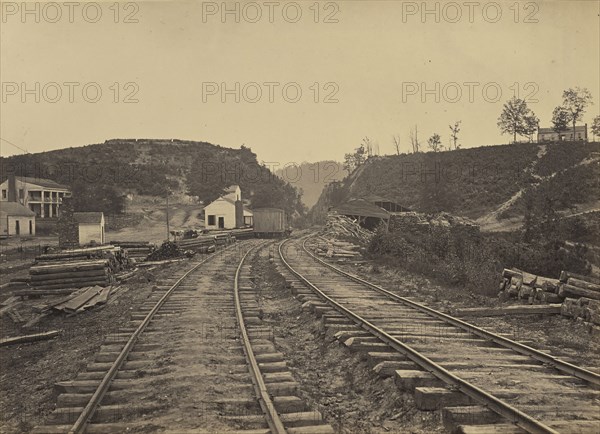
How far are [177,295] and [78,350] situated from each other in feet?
14.8

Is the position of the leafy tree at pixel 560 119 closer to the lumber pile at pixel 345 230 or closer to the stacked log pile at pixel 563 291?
the lumber pile at pixel 345 230

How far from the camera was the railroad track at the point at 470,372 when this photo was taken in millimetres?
4938

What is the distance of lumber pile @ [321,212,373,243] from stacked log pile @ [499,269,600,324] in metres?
24.6

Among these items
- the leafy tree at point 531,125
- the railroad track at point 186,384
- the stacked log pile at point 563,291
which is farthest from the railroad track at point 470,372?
the leafy tree at point 531,125

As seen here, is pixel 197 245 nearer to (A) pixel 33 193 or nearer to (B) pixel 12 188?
(B) pixel 12 188

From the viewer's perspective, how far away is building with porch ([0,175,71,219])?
203 ft

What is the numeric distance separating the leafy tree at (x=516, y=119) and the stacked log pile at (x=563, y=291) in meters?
76.6

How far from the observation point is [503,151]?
74438mm

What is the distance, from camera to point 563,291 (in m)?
10.4

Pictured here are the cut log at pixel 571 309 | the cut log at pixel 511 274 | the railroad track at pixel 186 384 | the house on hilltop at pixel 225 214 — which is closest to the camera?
the railroad track at pixel 186 384

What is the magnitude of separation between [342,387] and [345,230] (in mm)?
33949

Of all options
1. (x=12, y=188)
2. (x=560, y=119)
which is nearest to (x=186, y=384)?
(x=12, y=188)

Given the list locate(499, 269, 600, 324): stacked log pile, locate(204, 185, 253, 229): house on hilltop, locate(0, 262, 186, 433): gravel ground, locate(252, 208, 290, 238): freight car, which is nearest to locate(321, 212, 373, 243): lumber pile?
locate(252, 208, 290, 238): freight car

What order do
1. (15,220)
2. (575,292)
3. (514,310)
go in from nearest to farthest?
1. (575,292)
2. (514,310)
3. (15,220)
